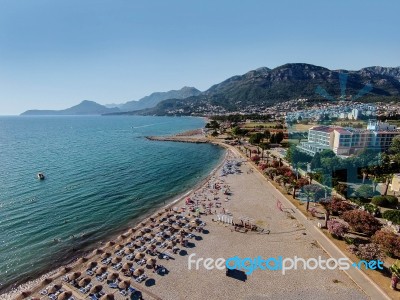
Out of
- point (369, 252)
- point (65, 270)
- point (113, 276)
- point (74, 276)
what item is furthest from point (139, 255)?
point (369, 252)

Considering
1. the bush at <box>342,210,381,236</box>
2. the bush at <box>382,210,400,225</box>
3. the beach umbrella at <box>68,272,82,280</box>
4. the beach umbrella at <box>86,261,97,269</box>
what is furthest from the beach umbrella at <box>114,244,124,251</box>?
the bush at <box>382,210,400,225</box>

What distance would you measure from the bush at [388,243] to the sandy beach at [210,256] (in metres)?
5.05

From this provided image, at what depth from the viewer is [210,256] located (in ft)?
90.8

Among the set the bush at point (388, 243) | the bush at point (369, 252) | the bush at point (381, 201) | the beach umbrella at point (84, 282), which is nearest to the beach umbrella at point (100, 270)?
the beach umbrella at point (84, 282)

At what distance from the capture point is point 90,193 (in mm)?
48500

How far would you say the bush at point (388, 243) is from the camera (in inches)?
1003

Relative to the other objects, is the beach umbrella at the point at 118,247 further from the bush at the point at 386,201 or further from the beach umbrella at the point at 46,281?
the bush at the point at 386,201

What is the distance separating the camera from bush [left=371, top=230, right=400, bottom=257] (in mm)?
25469

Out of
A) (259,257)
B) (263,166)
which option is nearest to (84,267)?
(259,257)

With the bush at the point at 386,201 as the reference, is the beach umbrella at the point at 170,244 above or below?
below

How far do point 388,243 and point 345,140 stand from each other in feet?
154

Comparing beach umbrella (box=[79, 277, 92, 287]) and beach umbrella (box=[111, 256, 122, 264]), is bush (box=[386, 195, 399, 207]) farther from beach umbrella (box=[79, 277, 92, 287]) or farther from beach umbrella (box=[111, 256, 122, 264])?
beach umbrella (box=[79, 277, 92, 287])

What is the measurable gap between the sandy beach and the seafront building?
32.6 m

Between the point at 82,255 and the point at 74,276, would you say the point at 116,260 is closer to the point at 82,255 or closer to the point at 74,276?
the point at 74,276
